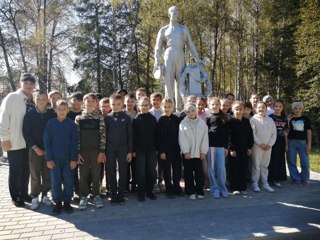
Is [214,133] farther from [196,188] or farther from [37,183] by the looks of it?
[37,183]

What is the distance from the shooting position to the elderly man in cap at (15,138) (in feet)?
16.5

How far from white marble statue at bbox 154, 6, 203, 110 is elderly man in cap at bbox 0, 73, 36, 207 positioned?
354cm

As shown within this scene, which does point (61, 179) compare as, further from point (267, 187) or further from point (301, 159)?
point (301, 159)

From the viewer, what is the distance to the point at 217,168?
5559 millimetres

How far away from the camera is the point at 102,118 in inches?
199

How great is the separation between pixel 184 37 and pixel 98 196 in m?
4.53

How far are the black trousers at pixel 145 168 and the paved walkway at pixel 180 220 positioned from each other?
0.25 meters

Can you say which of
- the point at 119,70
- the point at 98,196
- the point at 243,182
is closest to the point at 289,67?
the point at 119,70

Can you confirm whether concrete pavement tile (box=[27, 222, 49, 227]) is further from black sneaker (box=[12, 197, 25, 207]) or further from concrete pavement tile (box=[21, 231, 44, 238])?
black sneaker (box=[12, 197, 25, 207])

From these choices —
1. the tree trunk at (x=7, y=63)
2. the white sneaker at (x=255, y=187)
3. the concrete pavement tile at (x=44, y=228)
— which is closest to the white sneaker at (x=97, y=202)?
the concrete pavement tile at (x=44, y=228)

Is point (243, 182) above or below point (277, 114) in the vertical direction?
below

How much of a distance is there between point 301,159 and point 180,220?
3.29m

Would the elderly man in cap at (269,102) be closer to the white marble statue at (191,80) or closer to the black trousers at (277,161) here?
the black trousers at (277,161)

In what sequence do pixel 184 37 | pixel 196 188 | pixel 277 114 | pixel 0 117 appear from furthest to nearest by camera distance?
pixel 184 37, pixel 277 114, pixel 196 188, pixel 0 117
